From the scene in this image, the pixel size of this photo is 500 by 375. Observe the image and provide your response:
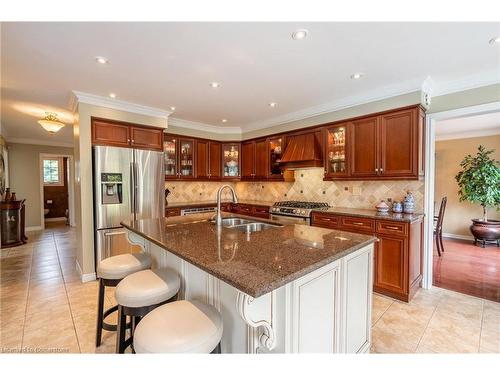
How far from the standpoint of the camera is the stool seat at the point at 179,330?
106 centimetres

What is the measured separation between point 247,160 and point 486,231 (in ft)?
16.1

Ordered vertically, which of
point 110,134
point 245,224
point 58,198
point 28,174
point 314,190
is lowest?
point 58,198

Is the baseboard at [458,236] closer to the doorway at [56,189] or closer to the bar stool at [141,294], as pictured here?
the bar stool at [141,294]

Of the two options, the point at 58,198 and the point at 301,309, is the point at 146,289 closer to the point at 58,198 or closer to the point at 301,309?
the point at 301,309

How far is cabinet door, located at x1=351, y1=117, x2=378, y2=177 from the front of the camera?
3295mm

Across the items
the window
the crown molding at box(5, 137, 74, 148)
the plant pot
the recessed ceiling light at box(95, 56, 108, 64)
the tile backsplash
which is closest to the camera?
the recessed ceiling light at box(95, 56, 108, 64)

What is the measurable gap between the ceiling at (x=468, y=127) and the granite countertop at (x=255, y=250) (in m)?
4.22

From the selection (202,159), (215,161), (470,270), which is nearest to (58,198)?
(202,159)

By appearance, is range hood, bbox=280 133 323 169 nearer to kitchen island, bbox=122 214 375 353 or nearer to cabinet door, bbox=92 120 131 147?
kitchen island, bbox=122 214 375 353

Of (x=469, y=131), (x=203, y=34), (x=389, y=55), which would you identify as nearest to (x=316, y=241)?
(x=203, y=34)

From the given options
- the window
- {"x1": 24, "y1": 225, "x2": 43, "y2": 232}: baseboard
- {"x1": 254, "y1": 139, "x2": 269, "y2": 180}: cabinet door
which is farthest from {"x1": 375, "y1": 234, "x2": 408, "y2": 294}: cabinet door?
the window

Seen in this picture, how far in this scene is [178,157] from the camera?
15.6 feet

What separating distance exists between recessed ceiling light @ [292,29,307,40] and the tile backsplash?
2.39 meters
